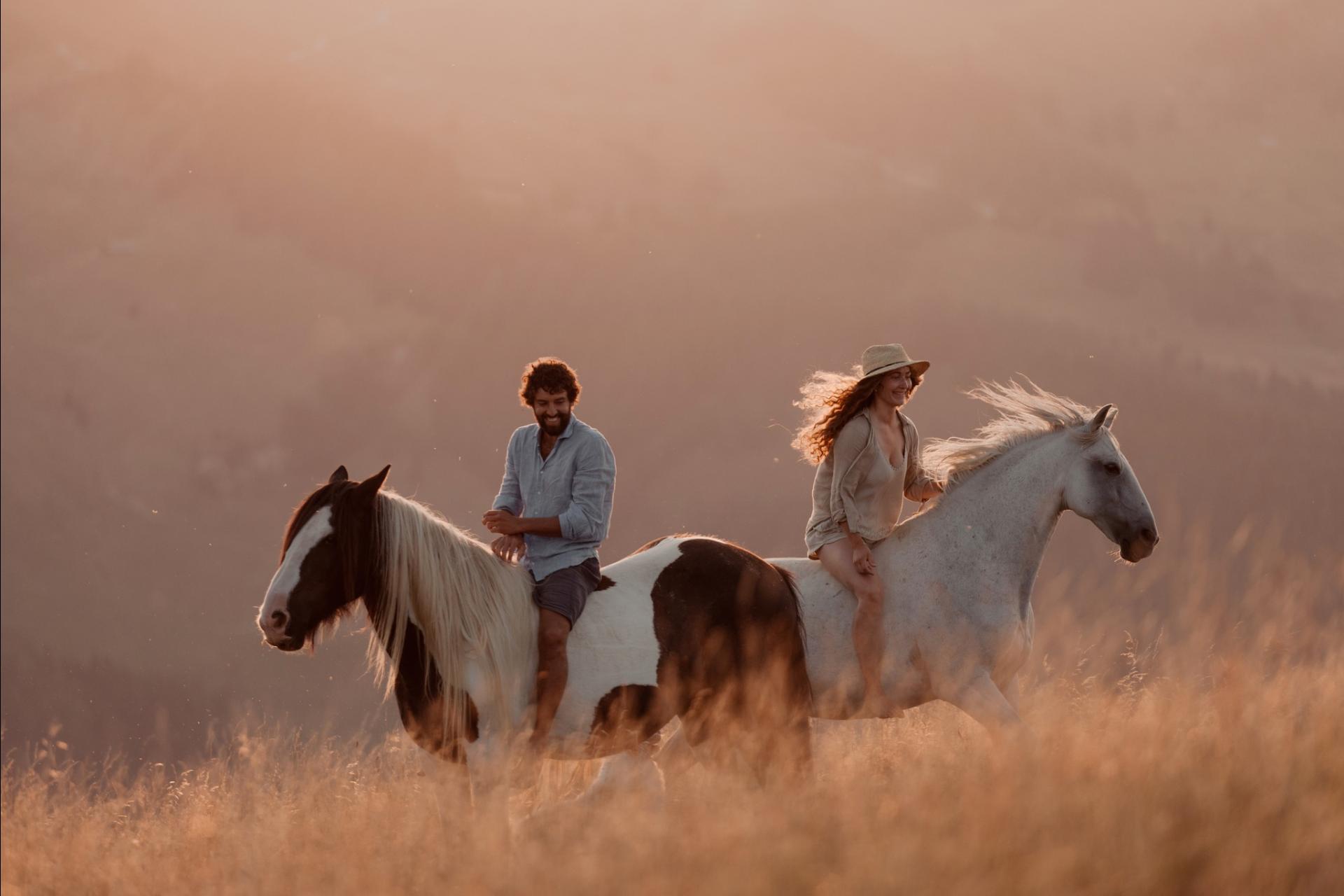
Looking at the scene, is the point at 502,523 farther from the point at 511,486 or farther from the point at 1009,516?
the point at 1009,516

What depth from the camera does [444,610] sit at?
5.57m

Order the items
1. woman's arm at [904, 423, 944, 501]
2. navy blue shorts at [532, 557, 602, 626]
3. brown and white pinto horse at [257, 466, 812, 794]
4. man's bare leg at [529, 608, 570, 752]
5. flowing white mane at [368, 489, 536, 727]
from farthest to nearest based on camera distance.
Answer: woman's arm at [904, 423, 944, 501] < navy blue shorts at [532, 557, 602, 626] < man's bare leg at [529, 608, 570, 752] < flowing white mane at [368, 489, 536, 727] < brown and white pinto horse at [257, 466, 812, 794]

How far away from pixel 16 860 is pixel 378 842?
252cm

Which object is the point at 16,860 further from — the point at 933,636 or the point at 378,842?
the point at 933,636

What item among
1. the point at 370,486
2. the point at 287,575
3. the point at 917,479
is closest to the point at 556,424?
the point at 370,486

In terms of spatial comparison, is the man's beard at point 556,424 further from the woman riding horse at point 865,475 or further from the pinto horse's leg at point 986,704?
the pinto horse's leg at point 986,704

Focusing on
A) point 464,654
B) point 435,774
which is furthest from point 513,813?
point 464,654

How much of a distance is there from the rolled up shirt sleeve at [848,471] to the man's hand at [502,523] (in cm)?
181

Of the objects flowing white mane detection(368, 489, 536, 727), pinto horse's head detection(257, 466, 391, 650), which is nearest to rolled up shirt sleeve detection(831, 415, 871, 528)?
flowing white mane detection(368, 489, 536, 727)

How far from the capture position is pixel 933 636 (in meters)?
6.51

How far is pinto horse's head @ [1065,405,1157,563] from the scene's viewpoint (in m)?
6.64

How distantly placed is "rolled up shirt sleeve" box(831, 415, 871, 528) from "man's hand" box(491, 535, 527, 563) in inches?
70.8

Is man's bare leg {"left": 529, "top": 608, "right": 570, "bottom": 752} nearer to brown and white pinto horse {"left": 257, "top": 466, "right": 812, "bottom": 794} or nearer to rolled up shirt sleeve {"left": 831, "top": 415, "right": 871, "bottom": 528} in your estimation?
brown and white pinto horse {"left": 257, "top": 466, "right": 812, "bottom": 794}

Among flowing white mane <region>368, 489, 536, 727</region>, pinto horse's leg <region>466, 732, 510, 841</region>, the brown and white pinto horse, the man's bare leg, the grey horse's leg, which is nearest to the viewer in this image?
pinto horse's leg <region>466, 732, 510, 841</region>
